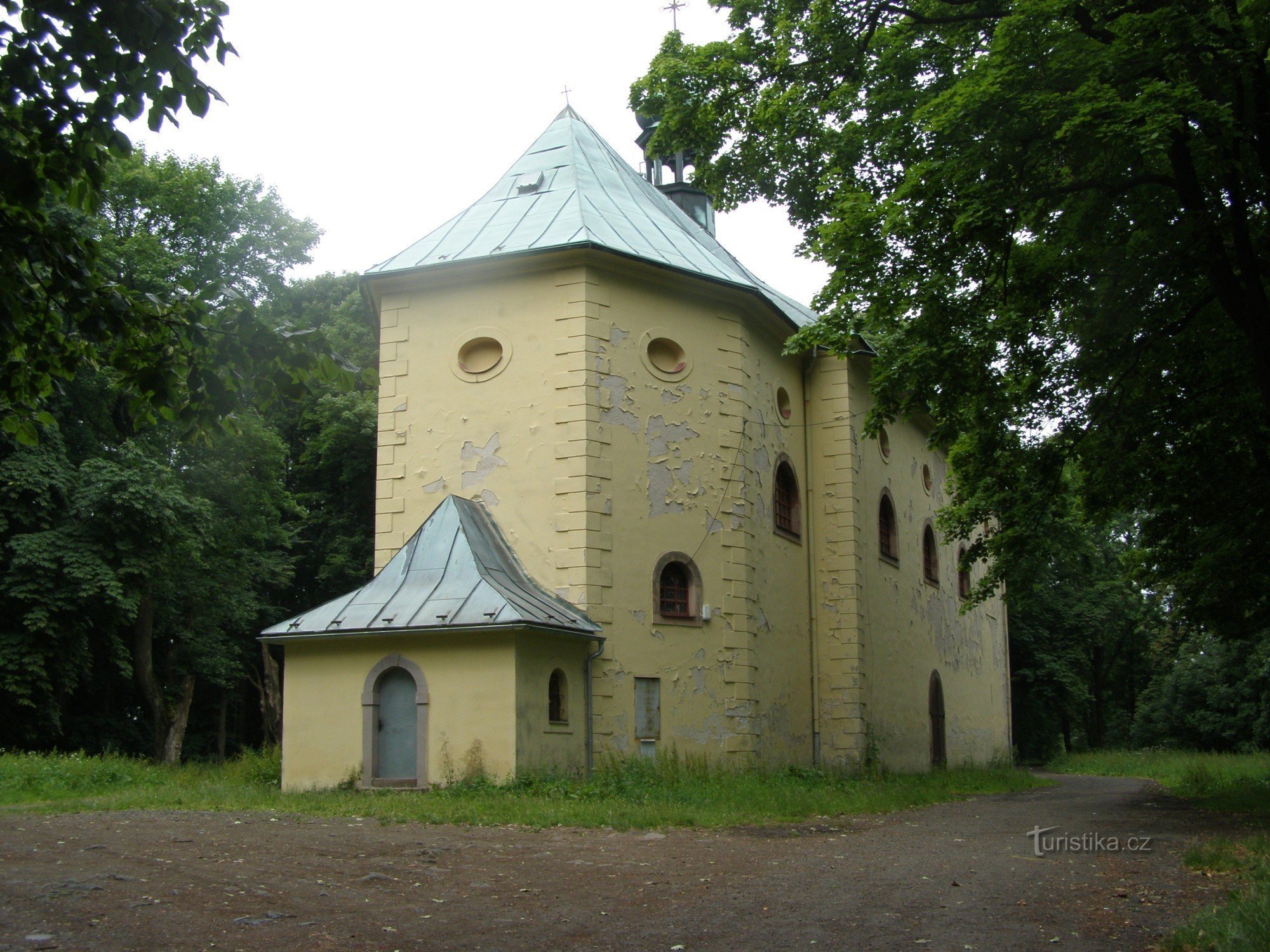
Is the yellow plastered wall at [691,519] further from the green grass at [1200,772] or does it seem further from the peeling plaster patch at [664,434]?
the green grass at [1200,772]

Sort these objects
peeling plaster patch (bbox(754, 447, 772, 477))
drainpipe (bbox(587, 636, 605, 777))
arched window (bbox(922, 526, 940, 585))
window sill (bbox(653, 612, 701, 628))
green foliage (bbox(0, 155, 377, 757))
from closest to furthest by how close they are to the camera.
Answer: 1. drainpipe (bbox(587, 636, 605, 777))
2. window sill (bbox(653, 612, 701, 628))
3. peeling plaster patch (bbox(754, 447, 772, 477))
4. green foliage (bbox(0, 155, 377, 757))
5. arched window (bbox(922, 526, 940, 585))

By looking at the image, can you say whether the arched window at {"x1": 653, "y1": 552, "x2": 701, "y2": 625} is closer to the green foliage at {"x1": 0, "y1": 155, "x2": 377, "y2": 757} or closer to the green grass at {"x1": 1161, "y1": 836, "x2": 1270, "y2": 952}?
the green grass at {"x1": 1161, "y1": 836, "x2": 1270, "y2": 952}

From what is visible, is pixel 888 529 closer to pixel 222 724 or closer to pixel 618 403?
pixel 618 403

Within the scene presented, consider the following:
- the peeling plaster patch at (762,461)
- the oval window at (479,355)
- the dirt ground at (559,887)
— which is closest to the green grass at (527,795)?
the dirt ground at (559,887)

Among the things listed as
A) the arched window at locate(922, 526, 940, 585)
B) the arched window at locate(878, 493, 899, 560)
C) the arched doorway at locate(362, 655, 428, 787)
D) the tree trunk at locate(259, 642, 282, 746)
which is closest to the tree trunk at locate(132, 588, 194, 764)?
the tree trunk at locate(259, 642, 282, 746)

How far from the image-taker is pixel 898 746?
22.1 metres

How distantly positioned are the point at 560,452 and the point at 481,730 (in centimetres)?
395

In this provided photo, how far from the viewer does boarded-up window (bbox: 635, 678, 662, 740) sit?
15.9m

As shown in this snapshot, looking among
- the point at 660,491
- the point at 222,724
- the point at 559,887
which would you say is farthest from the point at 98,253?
the point at 222,724

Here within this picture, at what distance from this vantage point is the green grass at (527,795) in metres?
11.8

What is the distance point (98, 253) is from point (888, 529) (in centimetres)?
1904

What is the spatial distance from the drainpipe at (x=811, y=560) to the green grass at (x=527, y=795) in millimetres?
1356

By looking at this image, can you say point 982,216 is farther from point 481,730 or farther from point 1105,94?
point 481,730

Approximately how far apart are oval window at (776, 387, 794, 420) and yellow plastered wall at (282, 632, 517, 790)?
736 cm
